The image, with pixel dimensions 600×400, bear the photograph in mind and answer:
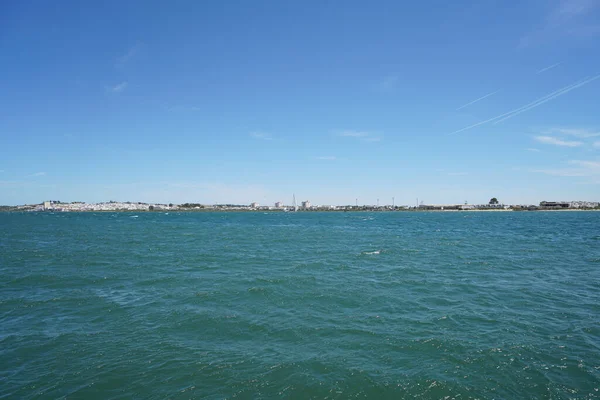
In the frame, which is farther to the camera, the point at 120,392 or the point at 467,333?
the point at 467,333

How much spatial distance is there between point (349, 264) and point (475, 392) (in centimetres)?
2042

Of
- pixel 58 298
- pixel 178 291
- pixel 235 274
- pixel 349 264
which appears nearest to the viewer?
pixel 58 298

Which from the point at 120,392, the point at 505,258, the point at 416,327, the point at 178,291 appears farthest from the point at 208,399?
the point at 505,258

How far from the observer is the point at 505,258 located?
109 feet

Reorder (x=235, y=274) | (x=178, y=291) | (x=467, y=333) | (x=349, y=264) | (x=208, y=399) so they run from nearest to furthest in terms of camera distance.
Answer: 1. (x=208, y=399)
2. (x=467, y=333)
3. (x=178, y=291)
4. (x=235, y=274)
5. (x=349, y=264)

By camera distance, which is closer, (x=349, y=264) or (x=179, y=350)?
(x=179, y=350)

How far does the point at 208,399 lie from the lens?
30.1 feet

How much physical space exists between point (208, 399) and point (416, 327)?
949 centimetres

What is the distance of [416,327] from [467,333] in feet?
6.84

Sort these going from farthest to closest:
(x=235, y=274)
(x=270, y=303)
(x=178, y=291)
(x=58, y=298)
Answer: (x=235, y=274), (x=178, y=291), (x=58, y=298), (x=270, y=303)

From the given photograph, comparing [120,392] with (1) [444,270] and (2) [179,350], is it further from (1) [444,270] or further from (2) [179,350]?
(1) [444,270]

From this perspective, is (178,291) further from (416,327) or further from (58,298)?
(416,327)

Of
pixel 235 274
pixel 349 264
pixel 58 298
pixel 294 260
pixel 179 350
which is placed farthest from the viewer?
pixel 294 260

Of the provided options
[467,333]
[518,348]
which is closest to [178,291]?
[467,333]
